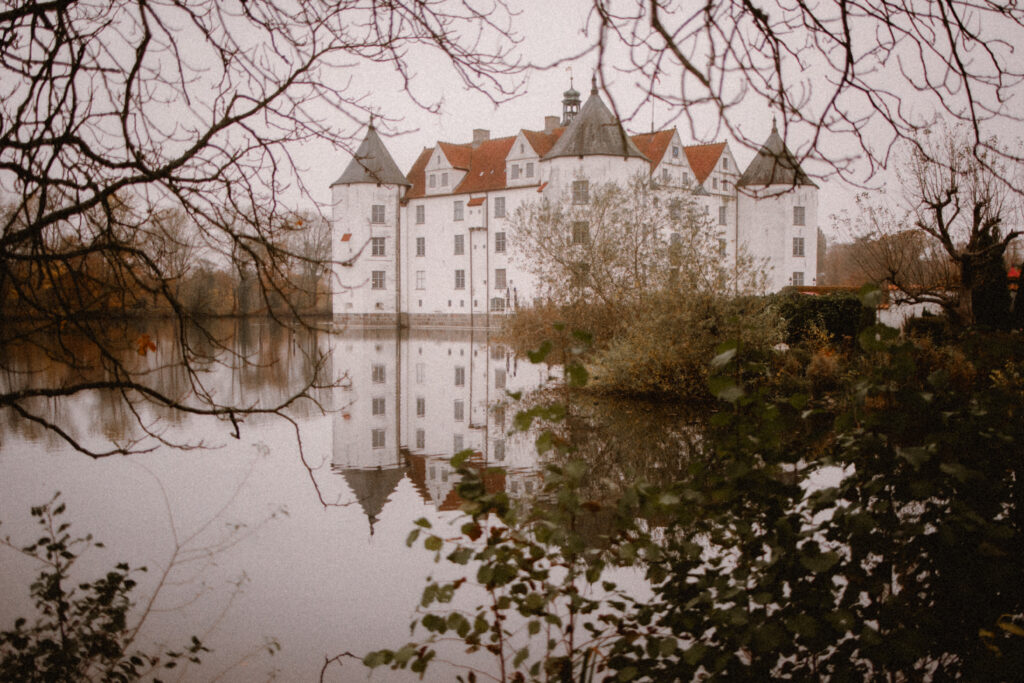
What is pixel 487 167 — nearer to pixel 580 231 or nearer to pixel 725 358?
pixel 580 231

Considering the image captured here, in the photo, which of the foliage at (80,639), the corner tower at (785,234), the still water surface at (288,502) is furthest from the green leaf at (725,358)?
the corner tower at (785,234)

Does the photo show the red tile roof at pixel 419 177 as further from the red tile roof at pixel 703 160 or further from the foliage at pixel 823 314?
the foliage at pixel 823 314

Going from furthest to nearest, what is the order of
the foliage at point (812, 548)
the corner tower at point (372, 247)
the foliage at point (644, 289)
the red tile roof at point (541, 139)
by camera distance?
the corner tower at point (372, 247)
the red tile roof at point (541, 139)
the foliage at point (644, 289)
the foliage at point (812, 548)

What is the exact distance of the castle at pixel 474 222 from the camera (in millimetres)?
48250

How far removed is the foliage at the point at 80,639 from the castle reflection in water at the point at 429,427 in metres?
1.67

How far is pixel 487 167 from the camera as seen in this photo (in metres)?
51.0

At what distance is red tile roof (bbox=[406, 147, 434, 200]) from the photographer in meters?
53.0

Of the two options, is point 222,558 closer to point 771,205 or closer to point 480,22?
point 480,22

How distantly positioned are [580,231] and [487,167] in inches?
1196

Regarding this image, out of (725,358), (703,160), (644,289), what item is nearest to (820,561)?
(725,358)

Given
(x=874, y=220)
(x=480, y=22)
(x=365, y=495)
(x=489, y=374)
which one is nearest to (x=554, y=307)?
(x=489, y=374)

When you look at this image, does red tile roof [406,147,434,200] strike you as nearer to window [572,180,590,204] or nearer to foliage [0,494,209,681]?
window [572,180,590,204]

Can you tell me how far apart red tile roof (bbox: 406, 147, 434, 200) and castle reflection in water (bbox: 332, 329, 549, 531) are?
29.4 m

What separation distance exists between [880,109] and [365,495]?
19.5 ft
